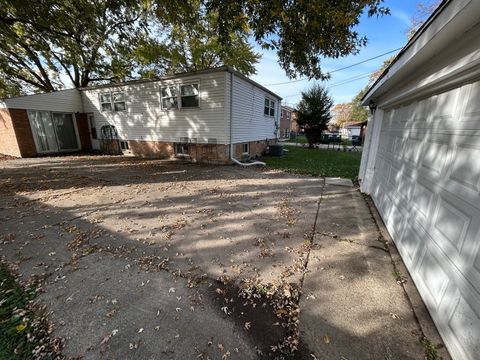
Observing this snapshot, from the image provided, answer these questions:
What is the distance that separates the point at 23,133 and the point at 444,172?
16462mm

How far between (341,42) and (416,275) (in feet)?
17.0

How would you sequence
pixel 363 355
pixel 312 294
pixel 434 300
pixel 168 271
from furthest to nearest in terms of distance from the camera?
pixel 168 271 < pixel 312 294 < pixel 434 300 < pixel 363 355

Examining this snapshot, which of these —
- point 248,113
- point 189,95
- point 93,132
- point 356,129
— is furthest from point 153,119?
point 356,129

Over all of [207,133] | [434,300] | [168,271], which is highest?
[207,133]

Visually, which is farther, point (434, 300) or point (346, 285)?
point (346, 285)

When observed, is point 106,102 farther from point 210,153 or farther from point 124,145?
point 210,153

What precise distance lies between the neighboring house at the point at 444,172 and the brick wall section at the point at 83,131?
16.4 metres

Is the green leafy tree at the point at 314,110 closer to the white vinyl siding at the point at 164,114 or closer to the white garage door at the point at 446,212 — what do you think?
the white vinyl siding at the point at 164,114

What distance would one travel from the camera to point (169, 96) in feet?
33.5

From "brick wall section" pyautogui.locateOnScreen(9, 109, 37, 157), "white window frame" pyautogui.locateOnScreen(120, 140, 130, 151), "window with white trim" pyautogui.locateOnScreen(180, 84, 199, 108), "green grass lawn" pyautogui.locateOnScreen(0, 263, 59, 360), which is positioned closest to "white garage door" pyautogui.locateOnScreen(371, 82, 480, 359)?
"green grass lawn" pyautogui.locateOnScreen(0, 263, 59, 360)

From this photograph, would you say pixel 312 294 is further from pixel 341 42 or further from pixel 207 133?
pixel 207 133

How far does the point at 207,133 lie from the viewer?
9570 millimetres

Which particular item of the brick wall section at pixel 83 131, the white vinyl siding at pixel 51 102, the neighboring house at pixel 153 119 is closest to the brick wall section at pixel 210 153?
the neighboring house at pixel 153 119

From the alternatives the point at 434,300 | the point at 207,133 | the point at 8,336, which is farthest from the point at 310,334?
the point at 207,133
